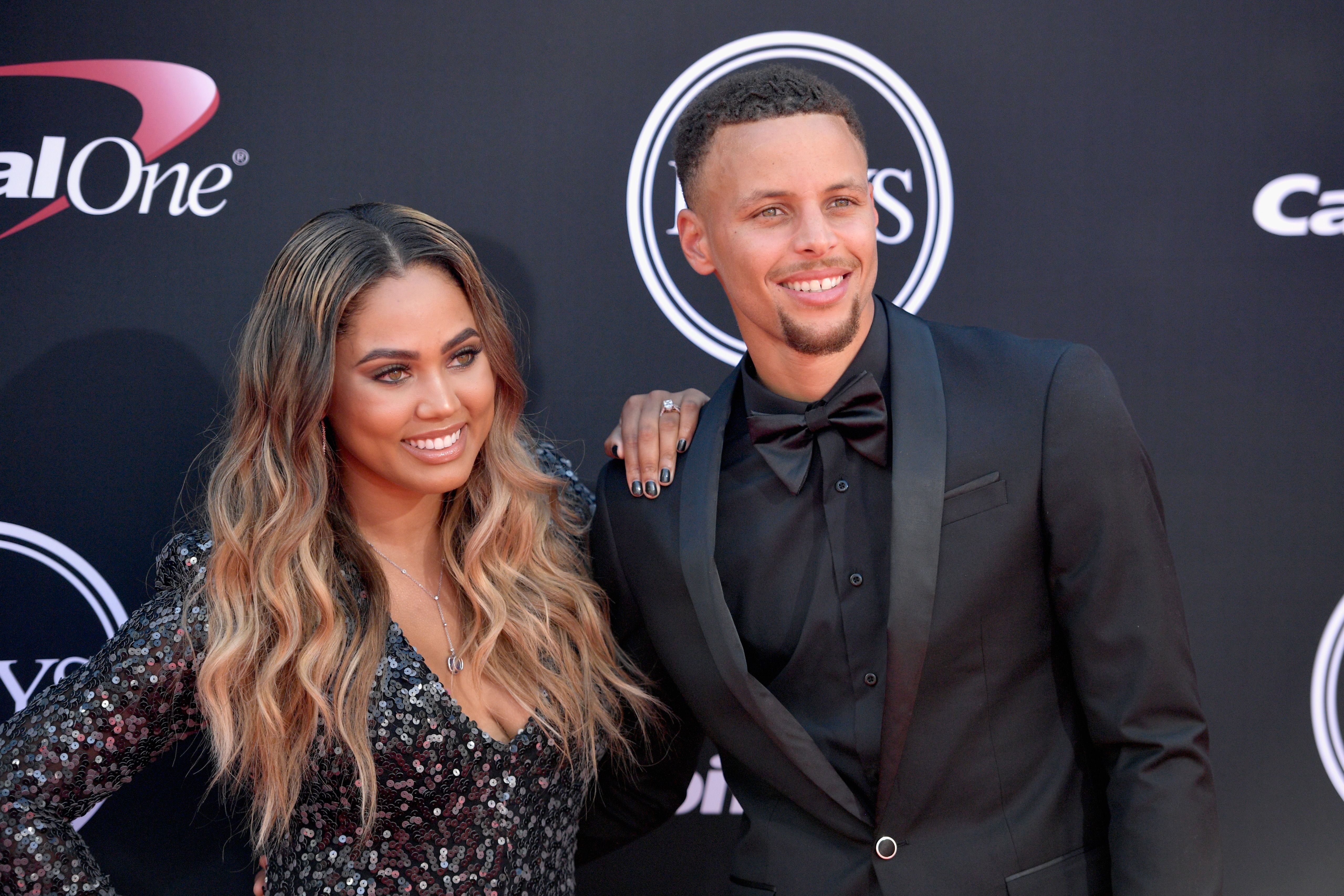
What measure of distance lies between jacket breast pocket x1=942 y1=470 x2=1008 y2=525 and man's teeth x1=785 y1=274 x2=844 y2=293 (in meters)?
0.43

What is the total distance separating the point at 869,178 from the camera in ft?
8.35

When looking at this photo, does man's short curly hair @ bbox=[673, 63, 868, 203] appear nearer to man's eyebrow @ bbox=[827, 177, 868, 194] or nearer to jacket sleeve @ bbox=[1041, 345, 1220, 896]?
man's eyebrow @ bbox=[827, 177, 868, 194]

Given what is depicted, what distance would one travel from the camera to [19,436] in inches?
98.2

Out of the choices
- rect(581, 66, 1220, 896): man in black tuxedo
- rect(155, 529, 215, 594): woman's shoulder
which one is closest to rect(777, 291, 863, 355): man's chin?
rect(581, 66, 1220, 896): man in black tuxedo

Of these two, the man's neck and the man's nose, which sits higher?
the man's nose

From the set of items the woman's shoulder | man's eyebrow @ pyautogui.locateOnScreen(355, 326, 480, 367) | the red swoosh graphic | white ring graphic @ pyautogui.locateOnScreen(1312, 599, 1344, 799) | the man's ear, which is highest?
the red swoosh graphic

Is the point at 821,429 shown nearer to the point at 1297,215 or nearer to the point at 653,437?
the point at 653,437

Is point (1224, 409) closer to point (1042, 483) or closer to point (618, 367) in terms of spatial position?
point (1042, 483)

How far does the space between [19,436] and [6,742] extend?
873 millimetres

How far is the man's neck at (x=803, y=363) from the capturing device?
2.02 m

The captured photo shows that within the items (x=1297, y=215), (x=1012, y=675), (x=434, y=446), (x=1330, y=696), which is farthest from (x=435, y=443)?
A: (x=1330, y=696)

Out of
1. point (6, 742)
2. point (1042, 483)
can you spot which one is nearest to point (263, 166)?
point (6, 742)

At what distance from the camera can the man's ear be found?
84.0 inches

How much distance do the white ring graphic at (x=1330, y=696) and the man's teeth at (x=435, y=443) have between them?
6.99 feet
